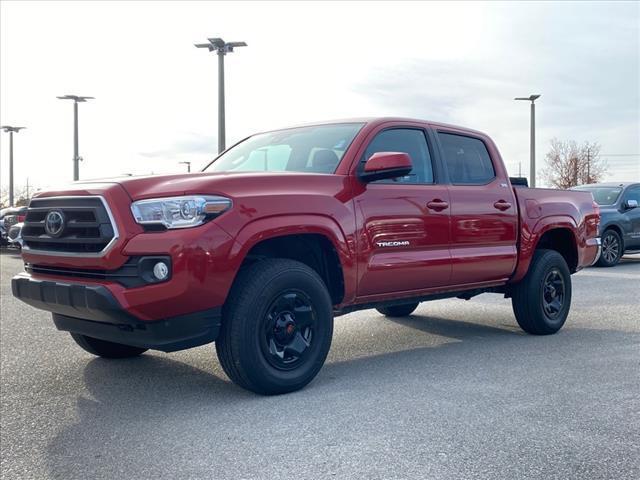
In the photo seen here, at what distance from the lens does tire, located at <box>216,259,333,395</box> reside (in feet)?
14.4

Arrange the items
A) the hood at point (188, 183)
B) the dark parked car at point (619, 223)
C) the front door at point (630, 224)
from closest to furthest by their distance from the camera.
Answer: the hood at point (188, 183) < the dark parked car at point (619, 223) < the front door at point (630, 224)

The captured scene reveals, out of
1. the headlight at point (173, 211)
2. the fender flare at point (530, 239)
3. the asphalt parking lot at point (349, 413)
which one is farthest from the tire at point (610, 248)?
the headlight at point (173, 211)

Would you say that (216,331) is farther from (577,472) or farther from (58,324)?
(577,472)

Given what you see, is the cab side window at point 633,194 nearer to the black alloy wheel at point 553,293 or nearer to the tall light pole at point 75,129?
the black alloy wheel at point 553,293

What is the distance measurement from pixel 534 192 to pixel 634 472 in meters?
3.97

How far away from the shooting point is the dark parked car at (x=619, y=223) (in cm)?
1433

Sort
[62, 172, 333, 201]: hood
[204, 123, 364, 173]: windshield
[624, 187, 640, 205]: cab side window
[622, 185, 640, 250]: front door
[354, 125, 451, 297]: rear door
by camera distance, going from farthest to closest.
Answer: [624, 187, 640, 205]: cab side window → [622, 185, 640, 250]: front door → [204, 123, 364, 173]: windshield → [354, 125, 451, 297]: rear door → [62, 172, 333, 201]: hood

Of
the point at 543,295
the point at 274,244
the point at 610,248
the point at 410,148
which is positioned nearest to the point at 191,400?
the point at 274,244

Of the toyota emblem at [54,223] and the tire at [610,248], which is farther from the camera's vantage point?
the tire at [610,248]

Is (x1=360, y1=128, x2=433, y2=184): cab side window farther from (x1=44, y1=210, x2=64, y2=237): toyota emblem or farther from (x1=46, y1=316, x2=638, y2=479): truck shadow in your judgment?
(x1=44, y1=210, x2=64, y2=237): toyota emblem

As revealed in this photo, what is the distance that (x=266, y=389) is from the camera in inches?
178

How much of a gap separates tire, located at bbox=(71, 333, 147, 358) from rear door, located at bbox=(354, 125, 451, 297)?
1965mm

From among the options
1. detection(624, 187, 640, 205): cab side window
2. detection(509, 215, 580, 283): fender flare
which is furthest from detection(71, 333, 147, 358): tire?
detection(624, 187, 640, 205): cab side window

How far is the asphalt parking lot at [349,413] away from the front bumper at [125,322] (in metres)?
0.44
